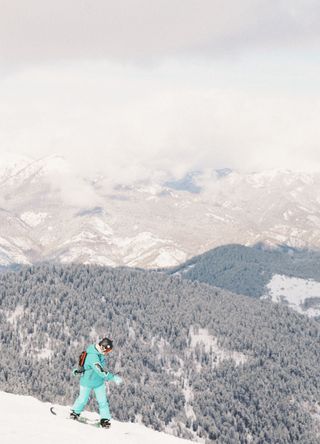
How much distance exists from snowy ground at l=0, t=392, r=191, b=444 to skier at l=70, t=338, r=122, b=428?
1133 mm

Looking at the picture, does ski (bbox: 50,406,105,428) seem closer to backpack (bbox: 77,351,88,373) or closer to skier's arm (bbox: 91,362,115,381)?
backpack (bbox: 77,351,88,373)

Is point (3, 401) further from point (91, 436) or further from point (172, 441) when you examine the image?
point (172, 441)

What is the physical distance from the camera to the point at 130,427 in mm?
40875

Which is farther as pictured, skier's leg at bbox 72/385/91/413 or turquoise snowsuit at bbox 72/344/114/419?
skier's leg at bbox 72/385/91/413

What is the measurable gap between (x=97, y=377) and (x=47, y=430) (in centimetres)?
529

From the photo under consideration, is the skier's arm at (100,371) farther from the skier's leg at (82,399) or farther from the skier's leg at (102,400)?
the skier's leg at (82,399)

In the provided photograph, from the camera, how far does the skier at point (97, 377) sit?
35344 mm

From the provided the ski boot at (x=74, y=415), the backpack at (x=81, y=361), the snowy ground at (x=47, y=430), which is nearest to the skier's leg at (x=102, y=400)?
the snowy ground at (x=47, y=430)

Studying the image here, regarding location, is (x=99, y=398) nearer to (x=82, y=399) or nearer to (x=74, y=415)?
(x=82, y=399)

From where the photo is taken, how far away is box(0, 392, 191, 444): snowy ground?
30203 mm

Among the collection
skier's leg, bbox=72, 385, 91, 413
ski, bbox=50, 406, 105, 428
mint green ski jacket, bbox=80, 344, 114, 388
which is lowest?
ski, bbox=50, 406, 105, 428

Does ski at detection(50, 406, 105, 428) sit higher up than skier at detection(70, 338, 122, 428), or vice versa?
skier at detection(70, 338, 122, 428)

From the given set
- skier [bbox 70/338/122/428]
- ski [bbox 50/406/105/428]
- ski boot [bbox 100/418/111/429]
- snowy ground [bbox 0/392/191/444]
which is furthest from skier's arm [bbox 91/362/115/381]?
ski [bbox 50/406/105/428]

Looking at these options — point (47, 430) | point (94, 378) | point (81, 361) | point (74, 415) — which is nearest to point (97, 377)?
point (94, 378)
